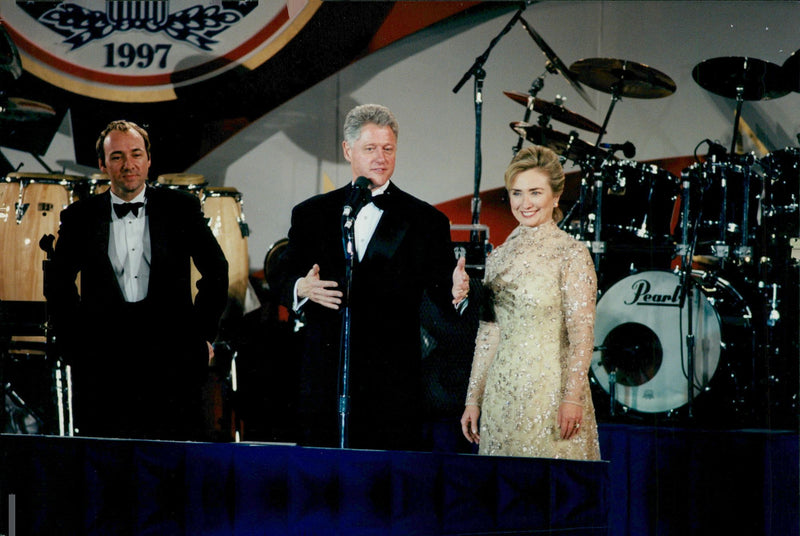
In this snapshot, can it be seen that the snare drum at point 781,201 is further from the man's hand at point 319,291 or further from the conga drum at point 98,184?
the conga drum at point 98,184

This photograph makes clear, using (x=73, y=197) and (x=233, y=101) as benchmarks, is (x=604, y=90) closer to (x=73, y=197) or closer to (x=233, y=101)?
(x=233, y=101)

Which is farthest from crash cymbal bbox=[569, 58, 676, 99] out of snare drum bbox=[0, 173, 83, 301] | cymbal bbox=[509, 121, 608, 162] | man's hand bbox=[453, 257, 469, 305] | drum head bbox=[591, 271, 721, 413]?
snare drum bbox=[0, 173, 83, 301]

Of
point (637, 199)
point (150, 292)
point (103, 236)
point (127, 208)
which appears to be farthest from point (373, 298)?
point (637, 199)

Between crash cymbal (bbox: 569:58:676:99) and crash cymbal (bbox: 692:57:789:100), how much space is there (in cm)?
17

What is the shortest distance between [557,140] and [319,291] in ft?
6.62

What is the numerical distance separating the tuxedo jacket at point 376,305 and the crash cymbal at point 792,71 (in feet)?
6.78

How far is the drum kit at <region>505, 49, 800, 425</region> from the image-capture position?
4.07m

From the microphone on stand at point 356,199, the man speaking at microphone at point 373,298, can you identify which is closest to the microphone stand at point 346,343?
the microphone on stand at point 356,199

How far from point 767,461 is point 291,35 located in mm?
3040

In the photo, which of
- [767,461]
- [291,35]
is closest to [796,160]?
[767,461]

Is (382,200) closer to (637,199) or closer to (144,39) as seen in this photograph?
(637,199)

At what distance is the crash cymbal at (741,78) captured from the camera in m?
4.08

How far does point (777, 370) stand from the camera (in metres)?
4.07

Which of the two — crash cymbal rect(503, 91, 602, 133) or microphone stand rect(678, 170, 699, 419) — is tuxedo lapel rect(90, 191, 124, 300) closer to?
crash cymbal rect(503, 91, 602, 133)
